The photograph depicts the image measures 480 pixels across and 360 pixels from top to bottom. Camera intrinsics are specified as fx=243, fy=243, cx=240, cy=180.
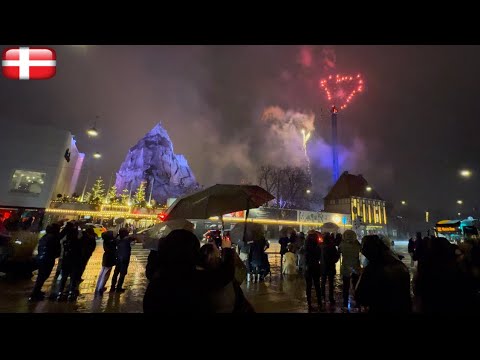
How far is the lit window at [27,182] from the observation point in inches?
1042

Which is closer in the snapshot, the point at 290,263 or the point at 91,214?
the point at 290,263

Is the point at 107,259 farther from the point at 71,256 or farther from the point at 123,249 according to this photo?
the point at 71,256

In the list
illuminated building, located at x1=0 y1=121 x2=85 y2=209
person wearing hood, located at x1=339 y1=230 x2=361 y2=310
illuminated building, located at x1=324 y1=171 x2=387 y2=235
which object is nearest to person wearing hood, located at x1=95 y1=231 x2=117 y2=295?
person wearing hood, located at x1=339 y1=230 x2=361 y2=310

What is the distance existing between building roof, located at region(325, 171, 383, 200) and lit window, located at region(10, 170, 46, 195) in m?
58.1

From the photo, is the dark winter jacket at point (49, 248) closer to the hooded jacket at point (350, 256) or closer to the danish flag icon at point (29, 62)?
the danish flag icon at point (29, 62)

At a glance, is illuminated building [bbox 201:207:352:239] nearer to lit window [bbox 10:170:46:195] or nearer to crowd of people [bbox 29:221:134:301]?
lit window [bbox 10:170:46:195]

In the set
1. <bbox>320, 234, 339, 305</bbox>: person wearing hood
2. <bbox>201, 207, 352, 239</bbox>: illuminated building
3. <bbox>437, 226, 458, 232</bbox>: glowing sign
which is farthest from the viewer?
<bbox>201, 207, 352, 239</bbox>: illuminated building

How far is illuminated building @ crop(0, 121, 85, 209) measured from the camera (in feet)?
86.4

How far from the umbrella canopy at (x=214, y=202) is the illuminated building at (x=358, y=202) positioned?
56.6m
